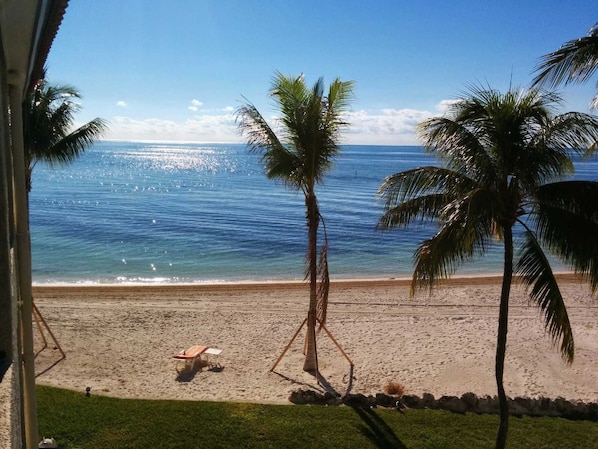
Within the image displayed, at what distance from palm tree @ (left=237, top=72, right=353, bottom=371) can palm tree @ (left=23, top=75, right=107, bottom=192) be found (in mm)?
4462

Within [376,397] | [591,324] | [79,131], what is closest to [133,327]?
[79,131]

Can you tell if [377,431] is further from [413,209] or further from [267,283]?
[267,283]

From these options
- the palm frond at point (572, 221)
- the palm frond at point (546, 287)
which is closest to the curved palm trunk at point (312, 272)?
the palm frond at point (546, 287)

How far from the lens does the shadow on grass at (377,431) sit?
875cm

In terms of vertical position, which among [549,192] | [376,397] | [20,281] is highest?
[549,192]

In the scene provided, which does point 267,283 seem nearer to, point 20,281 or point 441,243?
point 441,243

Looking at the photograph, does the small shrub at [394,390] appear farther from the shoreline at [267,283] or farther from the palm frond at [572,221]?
the shoreline at [267,283]

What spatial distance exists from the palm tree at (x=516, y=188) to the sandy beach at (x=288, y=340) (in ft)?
17.1

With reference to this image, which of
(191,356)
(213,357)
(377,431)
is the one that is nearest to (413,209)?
(377,431)

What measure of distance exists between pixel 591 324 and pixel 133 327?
14.8 metres

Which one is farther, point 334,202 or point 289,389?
point 334,202

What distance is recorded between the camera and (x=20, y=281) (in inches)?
190

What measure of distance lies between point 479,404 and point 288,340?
646cm

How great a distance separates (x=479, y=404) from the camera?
33.3ft
